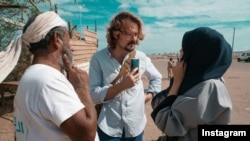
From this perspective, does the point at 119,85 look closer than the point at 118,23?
Yes

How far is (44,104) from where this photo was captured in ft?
4.91

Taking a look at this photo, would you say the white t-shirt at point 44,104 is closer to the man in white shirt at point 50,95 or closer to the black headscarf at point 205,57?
the man in white shirt at point 50,95

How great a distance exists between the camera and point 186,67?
218 cm

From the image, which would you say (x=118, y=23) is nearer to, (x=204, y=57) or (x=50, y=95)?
(x=204, y=57)

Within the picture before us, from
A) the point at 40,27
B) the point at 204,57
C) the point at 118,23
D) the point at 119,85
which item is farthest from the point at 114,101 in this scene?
the point at 40,27

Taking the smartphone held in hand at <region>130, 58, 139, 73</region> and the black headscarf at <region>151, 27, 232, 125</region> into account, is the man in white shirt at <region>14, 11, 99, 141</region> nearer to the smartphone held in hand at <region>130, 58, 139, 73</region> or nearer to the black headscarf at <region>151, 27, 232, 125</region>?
the black headscarf at <region>151, 27, 232, 125</region>

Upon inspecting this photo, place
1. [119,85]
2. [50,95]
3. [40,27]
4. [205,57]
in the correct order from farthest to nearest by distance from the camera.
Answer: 1. [119,85]
2. [205,57]
3. [40,27]
4. [50,95]

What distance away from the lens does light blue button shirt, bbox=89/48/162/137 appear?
8.86 feet

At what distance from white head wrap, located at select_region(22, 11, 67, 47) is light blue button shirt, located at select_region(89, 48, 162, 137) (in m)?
1.10

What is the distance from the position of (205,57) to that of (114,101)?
99 centimetres

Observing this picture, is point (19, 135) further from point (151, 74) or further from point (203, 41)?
point (151, 74)

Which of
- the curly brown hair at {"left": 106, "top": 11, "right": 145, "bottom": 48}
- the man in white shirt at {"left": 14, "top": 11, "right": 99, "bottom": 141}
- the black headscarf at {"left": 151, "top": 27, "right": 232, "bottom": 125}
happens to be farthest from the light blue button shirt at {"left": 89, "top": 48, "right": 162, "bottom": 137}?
the man in white shirt at {"left": 14, "top": 11, "right": 99, "bottom": 141}

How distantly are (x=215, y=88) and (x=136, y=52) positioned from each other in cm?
115

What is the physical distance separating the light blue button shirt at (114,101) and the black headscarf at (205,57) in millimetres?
730
